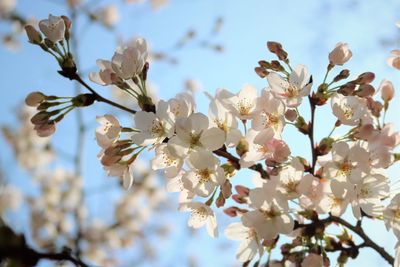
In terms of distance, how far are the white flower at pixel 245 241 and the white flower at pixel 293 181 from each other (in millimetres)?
196

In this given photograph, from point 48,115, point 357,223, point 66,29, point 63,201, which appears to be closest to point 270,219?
point 357,223

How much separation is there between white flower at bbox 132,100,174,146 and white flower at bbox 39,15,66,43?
0.37m

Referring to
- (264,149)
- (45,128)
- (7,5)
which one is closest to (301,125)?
(264,149)

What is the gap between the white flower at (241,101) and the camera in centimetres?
124

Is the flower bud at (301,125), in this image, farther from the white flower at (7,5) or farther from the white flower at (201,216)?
the white flower at (7,5)

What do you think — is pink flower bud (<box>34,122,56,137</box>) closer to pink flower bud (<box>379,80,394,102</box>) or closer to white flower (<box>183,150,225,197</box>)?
white flower (<box>183,150,225,197</box>)

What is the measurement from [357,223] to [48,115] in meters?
0.97

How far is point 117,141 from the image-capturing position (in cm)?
127

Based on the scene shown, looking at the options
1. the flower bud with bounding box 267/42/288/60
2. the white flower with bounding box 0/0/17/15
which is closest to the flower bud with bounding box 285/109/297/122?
the flower bud with bounding box 267/42/288/60

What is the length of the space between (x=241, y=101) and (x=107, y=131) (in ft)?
1.35

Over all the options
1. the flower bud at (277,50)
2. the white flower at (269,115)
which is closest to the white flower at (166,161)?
the white flower at (269,115)

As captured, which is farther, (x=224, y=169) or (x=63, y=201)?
(x=63, y=201)

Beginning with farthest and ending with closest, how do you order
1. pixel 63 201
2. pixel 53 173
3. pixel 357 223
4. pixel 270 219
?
pixel 53 173, pixel 63 201, pixel 357 223, pixel 270 219

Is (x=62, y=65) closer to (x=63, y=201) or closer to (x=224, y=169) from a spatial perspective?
(x=224, y=169)
